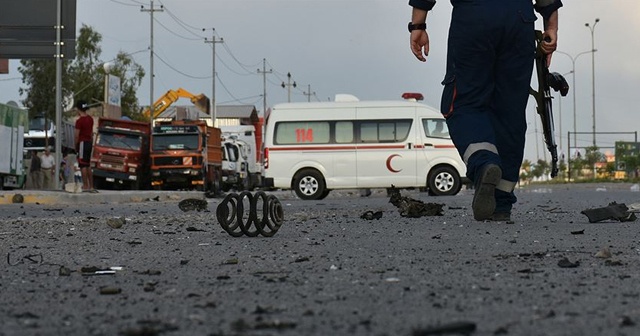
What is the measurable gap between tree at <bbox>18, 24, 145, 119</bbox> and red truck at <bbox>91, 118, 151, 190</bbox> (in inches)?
1772

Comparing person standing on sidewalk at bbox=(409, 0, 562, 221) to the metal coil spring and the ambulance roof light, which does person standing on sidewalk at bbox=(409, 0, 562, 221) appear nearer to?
the metal coil spring

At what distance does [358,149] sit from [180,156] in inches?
515

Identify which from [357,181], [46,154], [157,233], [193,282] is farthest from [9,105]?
[193,282]

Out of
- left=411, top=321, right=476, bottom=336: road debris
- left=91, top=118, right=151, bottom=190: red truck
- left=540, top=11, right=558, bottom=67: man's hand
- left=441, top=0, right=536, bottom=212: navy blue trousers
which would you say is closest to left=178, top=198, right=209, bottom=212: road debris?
left=441, top=0, right=536, bottom=212: navy blue trousers

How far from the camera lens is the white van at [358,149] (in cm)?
2684

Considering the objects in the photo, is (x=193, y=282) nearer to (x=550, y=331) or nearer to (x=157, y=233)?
(x=550, y=331)

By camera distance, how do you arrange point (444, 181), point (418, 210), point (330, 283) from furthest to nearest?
point (444, 181), point (418, 210), point (330, 283)

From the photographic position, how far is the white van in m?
26.8

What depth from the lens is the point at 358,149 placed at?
89.2 feet

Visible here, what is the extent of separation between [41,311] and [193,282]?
2.94 ft

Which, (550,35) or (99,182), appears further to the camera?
(99,182)

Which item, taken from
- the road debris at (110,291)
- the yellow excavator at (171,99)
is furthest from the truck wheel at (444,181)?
the yellow excavator at (171,99)

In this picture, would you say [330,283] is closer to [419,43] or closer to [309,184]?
[419,43]

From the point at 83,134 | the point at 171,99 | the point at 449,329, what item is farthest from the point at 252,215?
the point at 171,99
